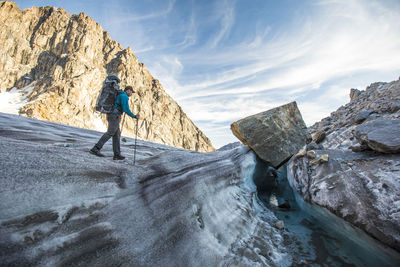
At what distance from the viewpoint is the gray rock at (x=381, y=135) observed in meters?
4.34

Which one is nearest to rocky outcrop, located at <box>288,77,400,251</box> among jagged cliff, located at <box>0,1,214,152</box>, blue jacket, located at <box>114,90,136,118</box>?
blue jacket, located at <box>114,90,136,118</box>

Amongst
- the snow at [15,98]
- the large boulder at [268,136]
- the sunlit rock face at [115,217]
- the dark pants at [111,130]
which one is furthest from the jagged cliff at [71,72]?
the sunlit rock face at [115,217]

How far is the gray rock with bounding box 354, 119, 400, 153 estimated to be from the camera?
14.2 feet

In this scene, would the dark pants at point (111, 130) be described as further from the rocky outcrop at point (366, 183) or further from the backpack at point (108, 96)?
the rocky outcrop at point (366, 183)

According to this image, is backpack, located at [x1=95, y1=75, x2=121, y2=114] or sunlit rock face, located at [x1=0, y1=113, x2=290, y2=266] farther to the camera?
backpack, located at [x1=95, y1=75, x2=121, y2=114]

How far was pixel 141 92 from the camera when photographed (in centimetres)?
7925

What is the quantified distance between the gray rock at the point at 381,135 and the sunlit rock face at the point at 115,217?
Answer: 3331 mm

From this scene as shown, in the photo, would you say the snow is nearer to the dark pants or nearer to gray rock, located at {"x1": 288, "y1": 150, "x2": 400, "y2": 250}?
the dark pants

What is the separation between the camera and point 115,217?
2727 millimetres

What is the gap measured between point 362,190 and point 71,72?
3124 inches

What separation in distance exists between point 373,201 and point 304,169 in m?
2.90

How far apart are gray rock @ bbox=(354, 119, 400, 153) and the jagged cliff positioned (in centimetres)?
6266

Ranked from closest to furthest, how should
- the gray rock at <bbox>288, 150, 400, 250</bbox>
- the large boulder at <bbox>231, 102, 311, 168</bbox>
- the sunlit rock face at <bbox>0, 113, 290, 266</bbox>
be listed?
the sunlit rock face at <bbox>0, 113, 290, 266</bbox> → the gray rock at <bbox>288, 150, 400, 250</bbox> → the large boulder at <bbox>231, 102, 311, 168</bbox>

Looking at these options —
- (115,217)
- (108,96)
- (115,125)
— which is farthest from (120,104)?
(115,217)
